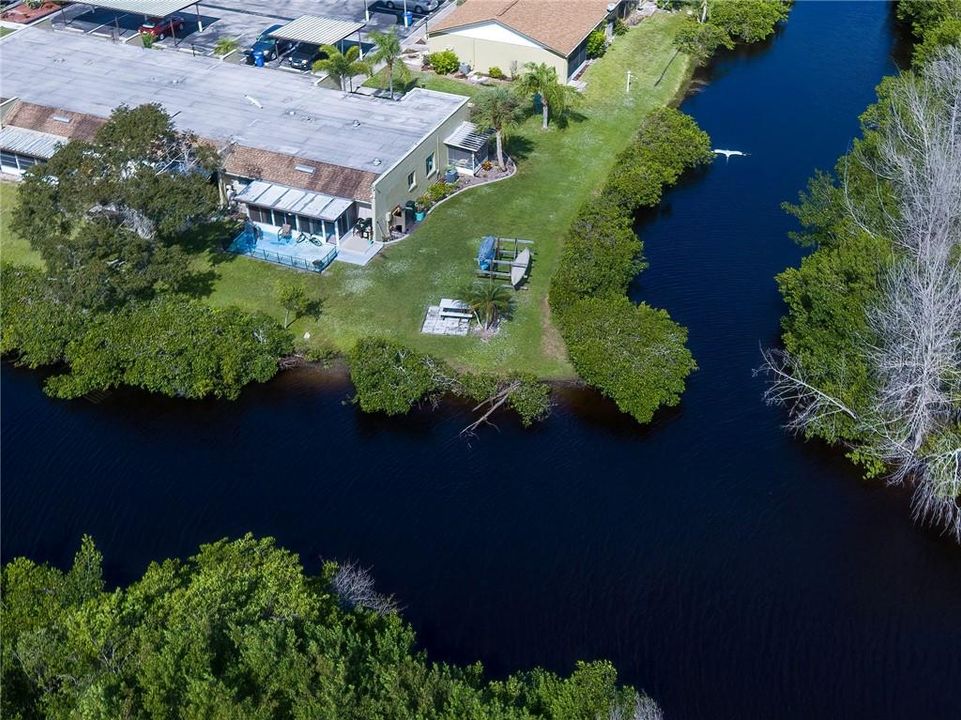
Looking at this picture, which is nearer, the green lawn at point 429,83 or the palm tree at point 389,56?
the palm tree at point 389,56

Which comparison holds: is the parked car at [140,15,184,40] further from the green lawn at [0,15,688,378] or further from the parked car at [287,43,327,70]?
the green lawn at [0,15,688,378]

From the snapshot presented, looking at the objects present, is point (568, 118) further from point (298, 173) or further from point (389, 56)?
point (298, 173)

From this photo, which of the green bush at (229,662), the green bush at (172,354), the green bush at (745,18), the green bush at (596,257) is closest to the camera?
the green bush at (229,662)

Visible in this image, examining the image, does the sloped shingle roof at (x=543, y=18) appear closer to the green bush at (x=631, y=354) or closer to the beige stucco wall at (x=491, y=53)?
the beige stucco wall at (x=491, y=53)

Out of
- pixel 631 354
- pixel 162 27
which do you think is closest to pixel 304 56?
pixel 162 27

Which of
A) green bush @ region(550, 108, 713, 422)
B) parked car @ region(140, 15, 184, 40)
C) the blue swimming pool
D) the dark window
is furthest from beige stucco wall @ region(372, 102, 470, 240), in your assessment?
parked car @ region(140, 15, 184, 40)

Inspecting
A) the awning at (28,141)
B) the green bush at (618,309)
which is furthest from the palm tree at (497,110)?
the awning at (28,141)
